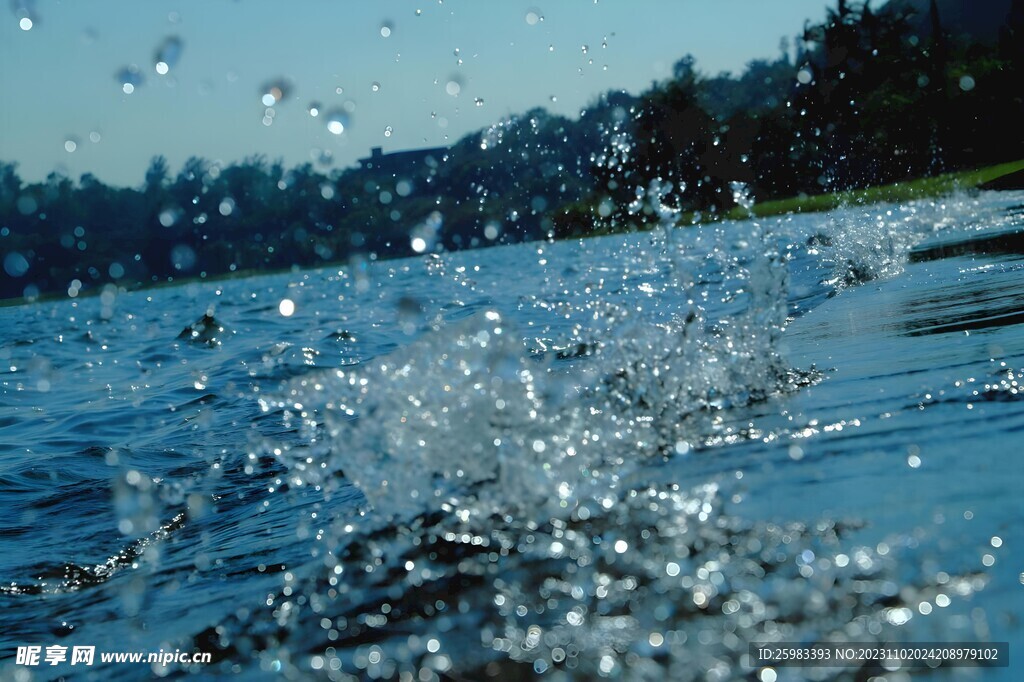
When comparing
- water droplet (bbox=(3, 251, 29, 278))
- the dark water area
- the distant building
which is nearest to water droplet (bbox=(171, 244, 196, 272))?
water droplet (bbox=(3, 251, 29, 278))

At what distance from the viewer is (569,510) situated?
3045 millimetres

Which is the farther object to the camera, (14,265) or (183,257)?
(183,257)

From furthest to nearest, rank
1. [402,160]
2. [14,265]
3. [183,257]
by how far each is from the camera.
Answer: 1. [183,257]
2. [14,265]
3. [402,160]

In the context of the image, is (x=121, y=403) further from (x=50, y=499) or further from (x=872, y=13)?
(x=872, y=13)

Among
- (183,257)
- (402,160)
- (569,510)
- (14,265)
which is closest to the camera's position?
(569,510)

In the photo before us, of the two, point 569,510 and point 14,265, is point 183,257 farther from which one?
point 569,510

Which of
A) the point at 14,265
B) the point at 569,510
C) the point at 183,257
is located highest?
the point at 569,510

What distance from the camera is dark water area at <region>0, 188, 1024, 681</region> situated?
7.02 feet

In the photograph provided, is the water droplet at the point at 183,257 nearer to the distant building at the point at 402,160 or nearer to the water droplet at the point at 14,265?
the water droplet at the point at 14,265

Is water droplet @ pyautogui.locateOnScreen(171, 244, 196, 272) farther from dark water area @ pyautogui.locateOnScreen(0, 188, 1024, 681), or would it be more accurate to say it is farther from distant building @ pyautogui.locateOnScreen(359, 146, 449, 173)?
dark water area @ pyautogui.locateOnScreen(0, 188, 1024, 681)

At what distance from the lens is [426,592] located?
8.53ft

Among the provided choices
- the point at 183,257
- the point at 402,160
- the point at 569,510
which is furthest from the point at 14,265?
the point at 569,510

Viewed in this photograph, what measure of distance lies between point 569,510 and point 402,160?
54475 mm

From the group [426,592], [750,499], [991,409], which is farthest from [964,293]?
[426,592]
